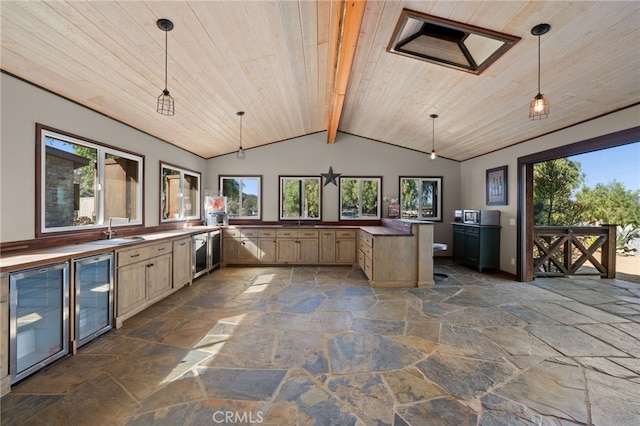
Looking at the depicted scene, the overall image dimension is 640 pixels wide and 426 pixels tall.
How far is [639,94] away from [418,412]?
4.47 m

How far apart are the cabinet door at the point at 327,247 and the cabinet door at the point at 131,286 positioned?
12.1 feet

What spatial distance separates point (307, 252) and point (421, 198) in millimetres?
3401

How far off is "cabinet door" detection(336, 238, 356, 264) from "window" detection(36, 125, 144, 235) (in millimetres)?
4004

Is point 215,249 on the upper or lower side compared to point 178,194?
lower

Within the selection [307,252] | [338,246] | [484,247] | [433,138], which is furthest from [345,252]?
[433,138]

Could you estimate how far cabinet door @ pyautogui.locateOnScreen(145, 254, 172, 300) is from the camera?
147 inches

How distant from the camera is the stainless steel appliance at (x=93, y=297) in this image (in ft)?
8.70

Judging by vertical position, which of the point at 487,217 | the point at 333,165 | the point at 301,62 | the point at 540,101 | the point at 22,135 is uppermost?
the point at 301,62

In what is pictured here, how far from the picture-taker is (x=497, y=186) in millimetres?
6000

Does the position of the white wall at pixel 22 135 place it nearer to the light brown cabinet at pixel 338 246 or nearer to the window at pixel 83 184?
the window at pixel 83 184

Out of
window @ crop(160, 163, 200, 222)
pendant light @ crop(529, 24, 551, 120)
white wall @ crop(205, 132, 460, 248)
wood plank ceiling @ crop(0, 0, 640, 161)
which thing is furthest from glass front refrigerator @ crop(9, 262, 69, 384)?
white wall @ crop(205, 132, 460, 248)

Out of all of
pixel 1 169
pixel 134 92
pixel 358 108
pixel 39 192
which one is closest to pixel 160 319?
pixel 39 192

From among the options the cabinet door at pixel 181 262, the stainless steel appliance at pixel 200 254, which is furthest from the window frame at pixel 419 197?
the cabinet door at pixel 181 262

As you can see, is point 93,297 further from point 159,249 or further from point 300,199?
point 300,199
